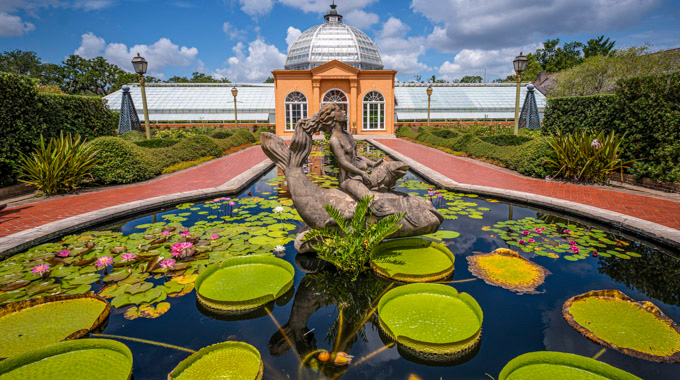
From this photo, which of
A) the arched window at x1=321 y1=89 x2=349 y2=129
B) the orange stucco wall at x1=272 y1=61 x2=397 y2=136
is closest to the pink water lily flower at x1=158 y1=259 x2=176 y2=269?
the orange stucco wall at x1=272 y1=61 x2=397 y2=136

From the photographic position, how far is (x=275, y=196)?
6746mm

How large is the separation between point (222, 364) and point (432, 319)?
4.89 feet

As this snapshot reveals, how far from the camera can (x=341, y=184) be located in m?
3.96

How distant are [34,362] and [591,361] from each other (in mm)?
3332

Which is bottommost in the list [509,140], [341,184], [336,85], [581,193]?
[581,193]

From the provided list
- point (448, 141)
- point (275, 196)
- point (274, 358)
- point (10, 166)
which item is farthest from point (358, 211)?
point (448, 141)

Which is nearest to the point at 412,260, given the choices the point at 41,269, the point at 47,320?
the point at 47,320

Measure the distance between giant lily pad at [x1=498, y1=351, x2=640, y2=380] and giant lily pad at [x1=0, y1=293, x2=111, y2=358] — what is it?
2.91 metres

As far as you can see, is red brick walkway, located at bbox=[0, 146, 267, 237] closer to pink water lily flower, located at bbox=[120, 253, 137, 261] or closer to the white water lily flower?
pink water lily flower, located at bbox=[120, 253, 137, 261]

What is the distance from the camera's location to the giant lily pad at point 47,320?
7.37ft

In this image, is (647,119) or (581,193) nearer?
(581,193)

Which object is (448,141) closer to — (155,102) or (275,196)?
(275,196)

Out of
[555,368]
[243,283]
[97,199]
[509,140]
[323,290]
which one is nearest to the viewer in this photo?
[555,368]

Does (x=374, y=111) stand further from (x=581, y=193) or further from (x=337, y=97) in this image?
(x=581, y=193)
